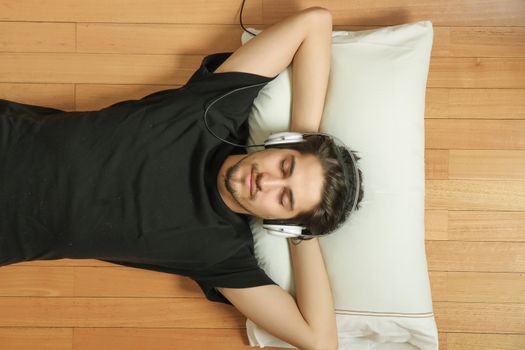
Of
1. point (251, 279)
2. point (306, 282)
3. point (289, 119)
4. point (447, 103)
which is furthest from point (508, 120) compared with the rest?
point (251, 279)

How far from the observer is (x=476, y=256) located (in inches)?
62.6

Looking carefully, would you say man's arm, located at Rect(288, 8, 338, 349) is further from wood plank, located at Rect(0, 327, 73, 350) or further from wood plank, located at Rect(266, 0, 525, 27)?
wood plank, located at Rect(0, 327, 73, 350)

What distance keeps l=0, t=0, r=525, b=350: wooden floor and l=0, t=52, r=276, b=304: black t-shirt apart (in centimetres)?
28

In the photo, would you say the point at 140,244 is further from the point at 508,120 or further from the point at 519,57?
the point at 519,57

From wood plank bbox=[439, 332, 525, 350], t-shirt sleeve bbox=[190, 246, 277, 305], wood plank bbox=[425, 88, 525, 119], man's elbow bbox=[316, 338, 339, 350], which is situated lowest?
wood plank bbox=[439, 332, 525, 350]

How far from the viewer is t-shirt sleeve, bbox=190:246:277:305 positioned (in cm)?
136

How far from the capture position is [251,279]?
53.4 inches

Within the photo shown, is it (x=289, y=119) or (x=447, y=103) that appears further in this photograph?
(x=447, y=103)

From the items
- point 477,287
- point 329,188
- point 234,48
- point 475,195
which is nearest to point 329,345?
point 329,188

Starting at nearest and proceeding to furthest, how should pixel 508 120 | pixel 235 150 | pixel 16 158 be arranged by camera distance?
pixel 16 158 → pixel 235 150 → pixel 508 120

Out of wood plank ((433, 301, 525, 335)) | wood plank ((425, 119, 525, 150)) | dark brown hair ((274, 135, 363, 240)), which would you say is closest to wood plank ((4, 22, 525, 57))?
wood plank ((425, 119, 525, 150))

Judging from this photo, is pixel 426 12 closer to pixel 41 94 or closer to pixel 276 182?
pixel 276 182

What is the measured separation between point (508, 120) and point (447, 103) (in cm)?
20

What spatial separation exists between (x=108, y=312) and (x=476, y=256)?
48.4 inches
